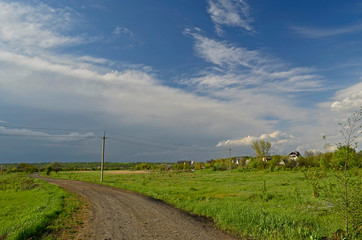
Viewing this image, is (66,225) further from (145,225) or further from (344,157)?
(344,157)

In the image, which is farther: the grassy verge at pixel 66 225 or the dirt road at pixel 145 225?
the grassy verge at pixel 66 225

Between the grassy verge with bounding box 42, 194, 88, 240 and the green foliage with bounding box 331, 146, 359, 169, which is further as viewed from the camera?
the grassy verge with bounding box 42, 194, 88, 240

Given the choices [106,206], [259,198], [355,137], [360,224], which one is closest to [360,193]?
[360,224]

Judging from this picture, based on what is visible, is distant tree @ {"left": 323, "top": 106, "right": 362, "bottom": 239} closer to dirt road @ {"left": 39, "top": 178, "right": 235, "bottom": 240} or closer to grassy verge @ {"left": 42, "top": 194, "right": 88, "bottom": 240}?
dirt road @ {"left": 39, "top": 178, "right": 235, "bottom": 240}

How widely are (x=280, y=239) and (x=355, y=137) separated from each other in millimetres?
4866

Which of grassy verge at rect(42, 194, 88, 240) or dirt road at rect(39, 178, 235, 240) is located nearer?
dirt road at rect(39, 178, 235, 240)

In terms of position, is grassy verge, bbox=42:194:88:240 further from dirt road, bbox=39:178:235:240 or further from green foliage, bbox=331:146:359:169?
green foliage, bbox=331:146:359:169

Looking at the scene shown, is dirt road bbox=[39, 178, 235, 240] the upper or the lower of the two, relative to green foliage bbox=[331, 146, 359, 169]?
lower

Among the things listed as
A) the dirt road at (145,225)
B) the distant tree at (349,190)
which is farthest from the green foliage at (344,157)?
the dirt road at (145,225)

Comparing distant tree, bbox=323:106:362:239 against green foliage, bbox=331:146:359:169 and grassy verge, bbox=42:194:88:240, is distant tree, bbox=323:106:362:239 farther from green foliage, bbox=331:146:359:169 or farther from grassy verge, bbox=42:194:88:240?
grassy verge, bbox=42:194:88:240

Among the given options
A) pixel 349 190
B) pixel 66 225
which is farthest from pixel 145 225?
pixel 349 190

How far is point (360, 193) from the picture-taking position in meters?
8.66

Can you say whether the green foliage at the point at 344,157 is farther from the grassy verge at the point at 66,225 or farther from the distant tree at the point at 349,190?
the grassy verge at the point at 66,225

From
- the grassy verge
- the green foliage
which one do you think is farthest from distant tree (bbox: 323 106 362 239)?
the grassy verge
